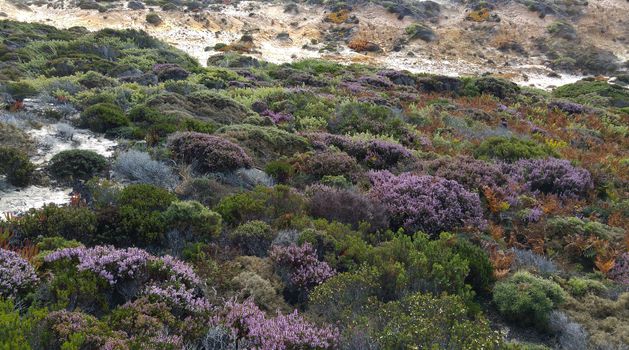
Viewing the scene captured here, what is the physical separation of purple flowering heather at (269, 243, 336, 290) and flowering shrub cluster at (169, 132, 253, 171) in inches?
130

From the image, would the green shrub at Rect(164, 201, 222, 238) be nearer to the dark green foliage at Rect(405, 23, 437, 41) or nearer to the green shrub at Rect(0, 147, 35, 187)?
the green shrub at Rect(0, 147, 35, 187)

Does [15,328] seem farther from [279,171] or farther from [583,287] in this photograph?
[583,287]

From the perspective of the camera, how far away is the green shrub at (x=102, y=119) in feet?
36.4

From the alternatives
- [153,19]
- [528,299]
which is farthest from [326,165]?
[153,19]

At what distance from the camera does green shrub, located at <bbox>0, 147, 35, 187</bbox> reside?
7.73 m

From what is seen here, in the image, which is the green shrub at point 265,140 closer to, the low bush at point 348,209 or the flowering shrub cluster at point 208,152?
the flowering shrub cluster at point 208,152

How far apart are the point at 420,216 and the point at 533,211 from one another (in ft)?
8.34

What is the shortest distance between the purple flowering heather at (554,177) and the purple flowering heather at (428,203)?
8.09ft

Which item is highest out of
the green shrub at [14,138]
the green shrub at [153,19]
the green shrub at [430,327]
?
the green shrub at [430,327]

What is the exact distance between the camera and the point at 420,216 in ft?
25.8

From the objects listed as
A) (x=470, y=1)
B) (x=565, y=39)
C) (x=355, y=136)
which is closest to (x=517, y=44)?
(x=565, y=39)

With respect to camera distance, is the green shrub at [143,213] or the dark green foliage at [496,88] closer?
the green shrub at [143,213]

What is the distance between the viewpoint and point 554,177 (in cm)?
1054

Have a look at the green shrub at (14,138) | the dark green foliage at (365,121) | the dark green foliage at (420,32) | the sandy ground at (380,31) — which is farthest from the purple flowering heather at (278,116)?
the dark green foliage at (420,32)
